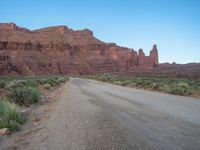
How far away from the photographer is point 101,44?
177000mm

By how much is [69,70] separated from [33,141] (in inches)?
5355

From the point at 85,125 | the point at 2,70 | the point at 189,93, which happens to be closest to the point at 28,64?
the point at 2,70

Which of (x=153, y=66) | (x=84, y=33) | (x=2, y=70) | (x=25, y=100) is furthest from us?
(x=84, y=33)

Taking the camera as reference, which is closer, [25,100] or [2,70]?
[25,100]

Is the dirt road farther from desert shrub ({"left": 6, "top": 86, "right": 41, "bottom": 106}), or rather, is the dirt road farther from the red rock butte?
the red rock butte

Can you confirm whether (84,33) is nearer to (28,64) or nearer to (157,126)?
(28,64)

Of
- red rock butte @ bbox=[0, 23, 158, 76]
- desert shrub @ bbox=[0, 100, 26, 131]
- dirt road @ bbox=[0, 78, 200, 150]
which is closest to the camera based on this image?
dirt road @ bbox=[0, 78, 200, 150]

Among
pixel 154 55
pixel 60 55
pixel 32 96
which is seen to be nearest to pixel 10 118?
pixel 32 96

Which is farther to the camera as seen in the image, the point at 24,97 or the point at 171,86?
the point at 171,86

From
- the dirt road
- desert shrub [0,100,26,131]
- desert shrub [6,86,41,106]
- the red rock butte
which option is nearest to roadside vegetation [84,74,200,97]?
desert shrub [6,86,41,106]

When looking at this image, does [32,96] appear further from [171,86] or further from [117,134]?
[171,86]

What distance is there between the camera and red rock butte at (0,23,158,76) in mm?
131250

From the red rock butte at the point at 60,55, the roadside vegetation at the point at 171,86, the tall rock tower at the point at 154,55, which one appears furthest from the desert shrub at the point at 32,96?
the tall rock tower at the point at 154,55

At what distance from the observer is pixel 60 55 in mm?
155250
